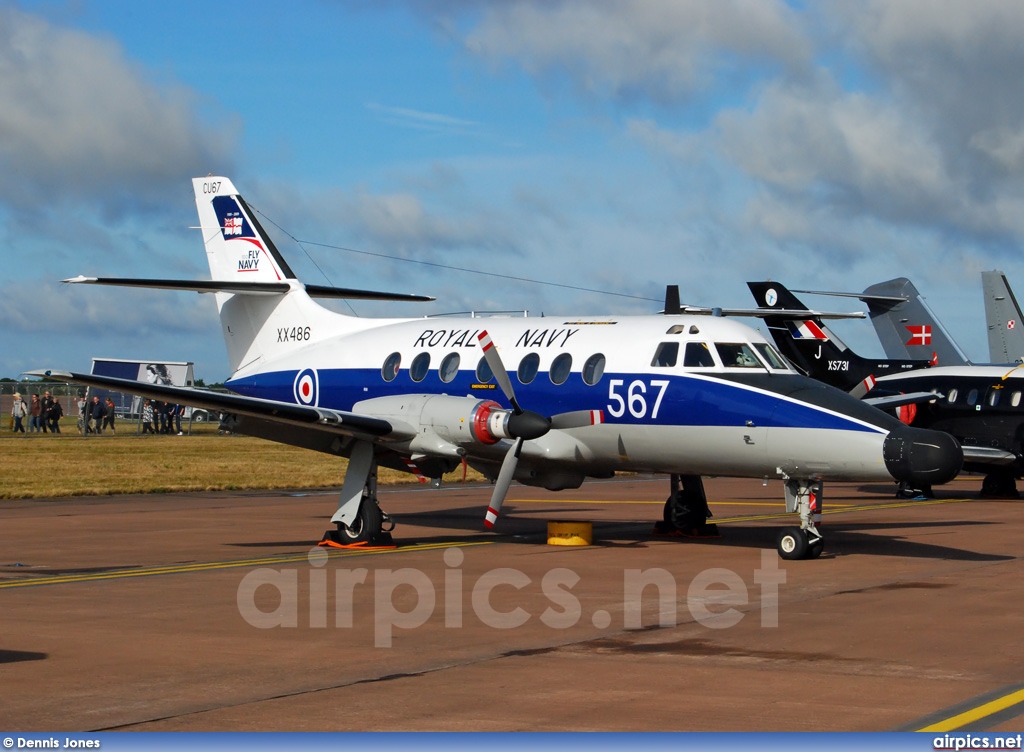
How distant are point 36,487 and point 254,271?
10427 mm

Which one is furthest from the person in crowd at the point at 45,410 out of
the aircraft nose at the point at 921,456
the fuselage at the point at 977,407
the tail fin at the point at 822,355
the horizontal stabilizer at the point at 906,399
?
the aircraft nose at the point at 921,456

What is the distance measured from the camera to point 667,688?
8.76m

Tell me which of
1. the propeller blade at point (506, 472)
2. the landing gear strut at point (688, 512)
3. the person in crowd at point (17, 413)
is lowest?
the landing gear strut at point (688, 512)

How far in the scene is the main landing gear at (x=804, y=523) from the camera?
16.3m

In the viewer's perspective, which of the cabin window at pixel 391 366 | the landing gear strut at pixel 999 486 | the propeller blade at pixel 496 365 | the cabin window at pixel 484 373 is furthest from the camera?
the landing gear strut at pixel 999 486

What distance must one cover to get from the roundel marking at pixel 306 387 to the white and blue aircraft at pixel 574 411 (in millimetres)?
24

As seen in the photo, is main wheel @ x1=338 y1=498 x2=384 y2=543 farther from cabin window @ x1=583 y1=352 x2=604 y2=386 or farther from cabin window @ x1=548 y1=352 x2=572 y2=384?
cabin window @ x1=583 y1=352 x2=604 y2=386

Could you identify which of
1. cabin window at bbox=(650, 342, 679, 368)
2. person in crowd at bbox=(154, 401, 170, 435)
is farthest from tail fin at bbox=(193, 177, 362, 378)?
person in crowd at bbox=(154, 401, 170, 435)

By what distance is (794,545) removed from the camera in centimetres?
1630

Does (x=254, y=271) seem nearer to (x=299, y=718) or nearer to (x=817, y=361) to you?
(x=299, y=718)

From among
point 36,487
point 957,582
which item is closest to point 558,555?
point 957,582

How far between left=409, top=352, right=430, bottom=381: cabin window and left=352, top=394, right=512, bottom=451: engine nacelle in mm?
1353

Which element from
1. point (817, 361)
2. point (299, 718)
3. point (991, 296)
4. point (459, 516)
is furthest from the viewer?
point (991, 296)

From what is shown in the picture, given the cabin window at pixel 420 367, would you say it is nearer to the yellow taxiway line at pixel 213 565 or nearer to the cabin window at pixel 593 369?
the yellow taxiway line at pixel 213 565
